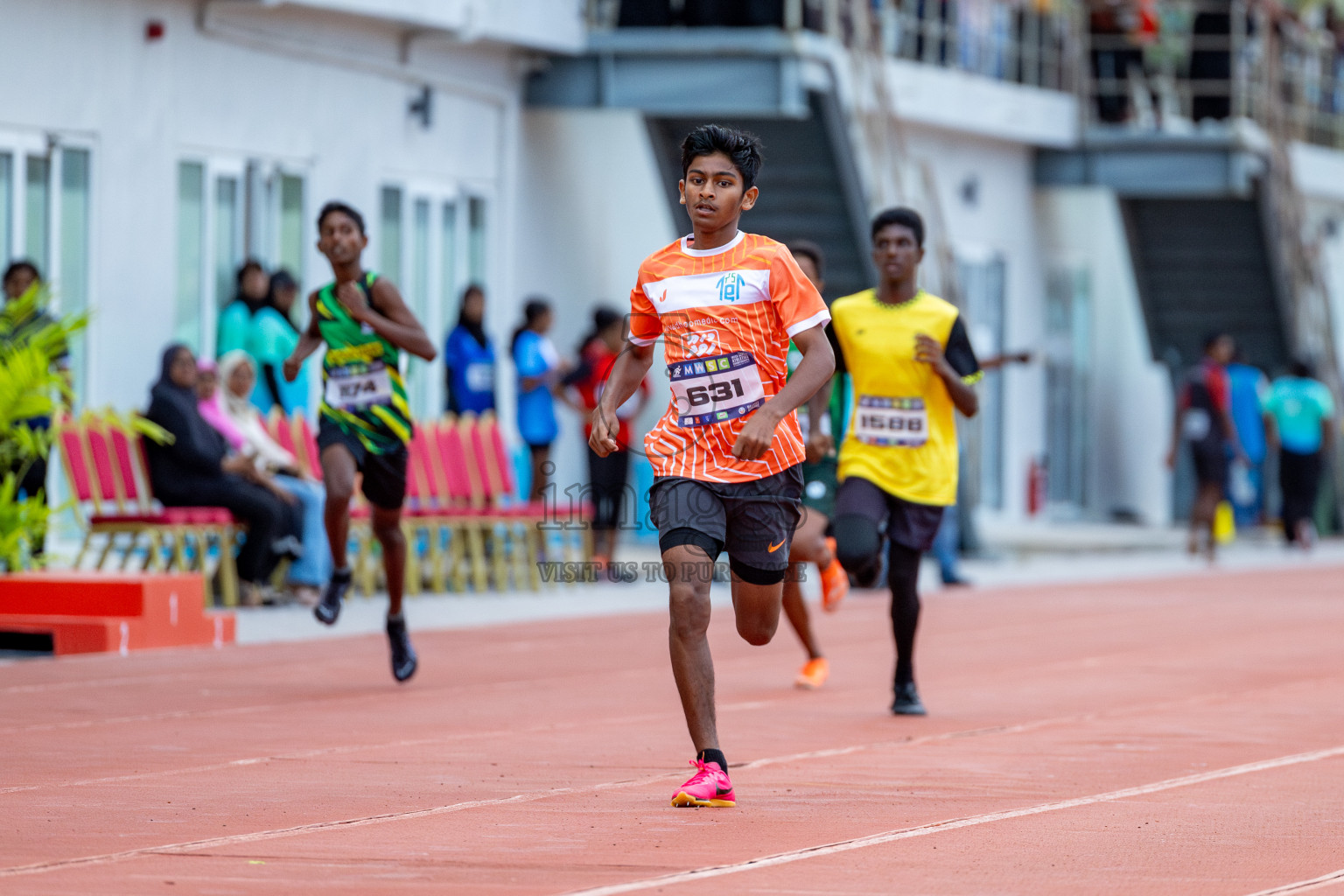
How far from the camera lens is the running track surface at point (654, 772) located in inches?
244

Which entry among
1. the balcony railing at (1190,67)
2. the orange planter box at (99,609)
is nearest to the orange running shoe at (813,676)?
the orange planter box at (99,609)

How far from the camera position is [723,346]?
738 centimetres

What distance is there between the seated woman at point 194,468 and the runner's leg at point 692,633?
7897 mm

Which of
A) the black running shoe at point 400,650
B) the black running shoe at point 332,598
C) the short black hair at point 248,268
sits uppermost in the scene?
the short black hair at point 248,268

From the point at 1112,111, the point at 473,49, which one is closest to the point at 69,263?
the point at 473,49

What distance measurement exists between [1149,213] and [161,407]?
17.4m

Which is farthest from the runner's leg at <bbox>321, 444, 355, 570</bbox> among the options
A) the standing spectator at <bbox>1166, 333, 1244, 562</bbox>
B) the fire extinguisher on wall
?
the fire extinguisher on wall

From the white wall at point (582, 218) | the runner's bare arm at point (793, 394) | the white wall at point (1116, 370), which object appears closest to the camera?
the runner's bare arm at point (793, 394)

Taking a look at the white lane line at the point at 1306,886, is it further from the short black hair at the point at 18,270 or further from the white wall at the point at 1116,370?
the white wall at the point at 1116,370

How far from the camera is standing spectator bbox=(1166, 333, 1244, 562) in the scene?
77.0 ft

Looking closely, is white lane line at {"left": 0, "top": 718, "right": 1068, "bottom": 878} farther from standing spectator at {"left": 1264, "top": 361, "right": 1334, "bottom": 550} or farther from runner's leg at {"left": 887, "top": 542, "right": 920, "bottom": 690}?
standing spectator at {"left": 1264, "top": 361, "right": 1334, "bottom": 550}

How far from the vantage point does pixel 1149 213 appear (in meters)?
29.6

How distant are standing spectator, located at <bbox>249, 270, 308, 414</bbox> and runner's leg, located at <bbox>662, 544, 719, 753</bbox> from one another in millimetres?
9728

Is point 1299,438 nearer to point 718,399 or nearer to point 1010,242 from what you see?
point 1010,242
